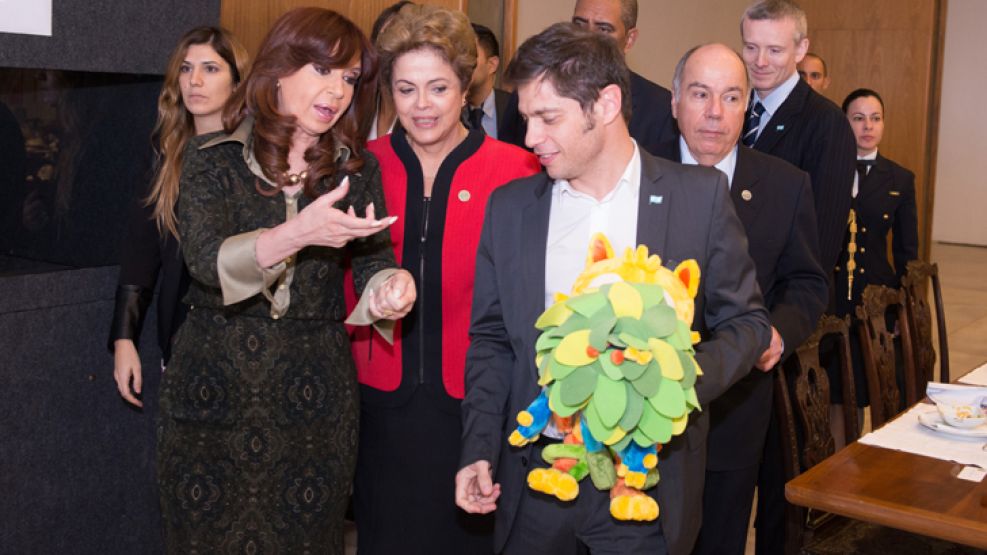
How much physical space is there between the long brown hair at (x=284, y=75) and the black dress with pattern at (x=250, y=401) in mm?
58

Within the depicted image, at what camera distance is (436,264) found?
2.78 metres

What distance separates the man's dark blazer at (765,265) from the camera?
112 inches

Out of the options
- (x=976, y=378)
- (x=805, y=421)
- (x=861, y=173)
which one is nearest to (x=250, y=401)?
(x=805, y=421)

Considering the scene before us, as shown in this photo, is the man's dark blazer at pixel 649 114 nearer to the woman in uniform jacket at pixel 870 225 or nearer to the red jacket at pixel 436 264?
the red jacket at pixel 436 264

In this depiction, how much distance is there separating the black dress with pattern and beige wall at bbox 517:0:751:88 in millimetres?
4630

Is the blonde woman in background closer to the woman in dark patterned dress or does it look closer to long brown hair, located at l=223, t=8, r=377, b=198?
the woman in dark patterned dress

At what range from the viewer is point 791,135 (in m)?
3.73

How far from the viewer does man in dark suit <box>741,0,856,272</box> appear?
362 cm

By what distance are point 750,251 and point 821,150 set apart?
3.09 ft

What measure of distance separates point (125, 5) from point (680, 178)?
5.78 feet

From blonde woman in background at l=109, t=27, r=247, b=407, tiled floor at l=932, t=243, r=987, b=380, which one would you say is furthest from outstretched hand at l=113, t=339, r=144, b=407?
tiled floor at l=932, t=243, r=987, b=380

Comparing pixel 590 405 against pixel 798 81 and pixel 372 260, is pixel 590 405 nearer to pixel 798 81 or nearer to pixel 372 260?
pixel 372 260

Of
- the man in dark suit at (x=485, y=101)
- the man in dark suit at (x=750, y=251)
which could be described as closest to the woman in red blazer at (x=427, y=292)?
the man in dark suit at (x=750, y=251)

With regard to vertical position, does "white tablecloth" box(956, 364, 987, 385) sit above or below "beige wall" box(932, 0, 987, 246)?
below
